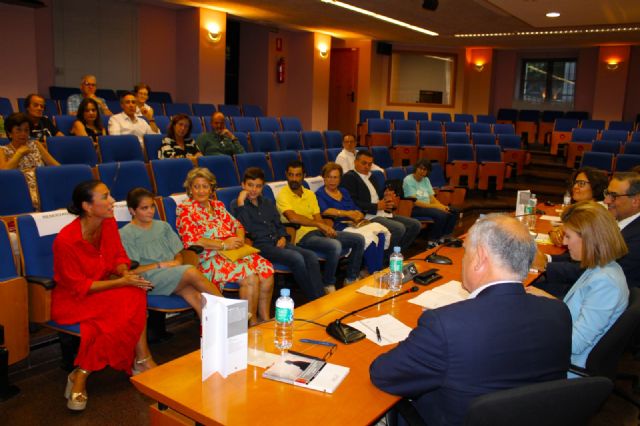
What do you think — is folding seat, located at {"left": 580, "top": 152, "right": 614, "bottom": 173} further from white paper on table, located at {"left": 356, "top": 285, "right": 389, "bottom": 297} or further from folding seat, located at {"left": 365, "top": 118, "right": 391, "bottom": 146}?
white paper on table, located at {"left": 356, "top": 285, "right": 389, "bottom": 297}

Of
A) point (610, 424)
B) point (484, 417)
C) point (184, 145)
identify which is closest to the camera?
point (484, 417)

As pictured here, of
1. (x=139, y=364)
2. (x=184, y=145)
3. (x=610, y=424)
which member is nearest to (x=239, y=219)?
(x=139, y=364)

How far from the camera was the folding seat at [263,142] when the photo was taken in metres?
7.98

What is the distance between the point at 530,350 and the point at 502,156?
31.5 feet

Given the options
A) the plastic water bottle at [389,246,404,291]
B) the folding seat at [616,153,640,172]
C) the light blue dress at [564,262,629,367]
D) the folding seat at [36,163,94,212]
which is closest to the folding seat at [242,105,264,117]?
the folding seat at [616,153,640,172]

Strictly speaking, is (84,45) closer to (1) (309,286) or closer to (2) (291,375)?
(1) (309,286)

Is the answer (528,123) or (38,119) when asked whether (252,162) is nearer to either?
(38,119)

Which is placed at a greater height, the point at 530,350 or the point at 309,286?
the point at 530,350

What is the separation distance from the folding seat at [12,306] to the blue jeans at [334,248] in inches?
87.2

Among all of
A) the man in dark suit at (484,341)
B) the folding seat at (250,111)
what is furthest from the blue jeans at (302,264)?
the folding seat at (250,111)

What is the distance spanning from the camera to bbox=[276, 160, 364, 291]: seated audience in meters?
4.66

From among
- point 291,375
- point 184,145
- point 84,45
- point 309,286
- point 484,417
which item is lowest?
point 309,286

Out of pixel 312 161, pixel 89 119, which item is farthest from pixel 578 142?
pixel 89 119

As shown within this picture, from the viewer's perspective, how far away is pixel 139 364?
317 cm
